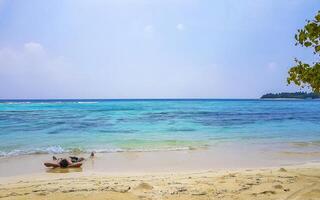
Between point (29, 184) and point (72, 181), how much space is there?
1203 millimetres

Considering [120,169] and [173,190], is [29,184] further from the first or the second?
[173,190]

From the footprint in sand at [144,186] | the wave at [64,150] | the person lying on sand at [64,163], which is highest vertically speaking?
the footprint in sand at [144,186]

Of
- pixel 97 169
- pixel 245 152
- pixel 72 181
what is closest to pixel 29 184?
pixel 72 181

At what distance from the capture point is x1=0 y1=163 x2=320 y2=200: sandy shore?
8.36 metres

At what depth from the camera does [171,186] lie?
30.4 ft

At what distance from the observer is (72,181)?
10.3 m

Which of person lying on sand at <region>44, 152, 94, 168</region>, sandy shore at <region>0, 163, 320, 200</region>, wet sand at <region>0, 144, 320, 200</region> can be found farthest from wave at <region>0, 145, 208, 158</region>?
sandy shore at <region>0, 163, 320, 200</region>

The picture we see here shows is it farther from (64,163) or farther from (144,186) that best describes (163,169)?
(64,163)

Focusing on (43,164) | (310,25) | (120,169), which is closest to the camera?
(310,25)

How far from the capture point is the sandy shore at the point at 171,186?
8.36 m

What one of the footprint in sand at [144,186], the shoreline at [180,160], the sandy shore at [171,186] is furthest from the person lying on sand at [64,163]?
the footprint in sand at [144,186]

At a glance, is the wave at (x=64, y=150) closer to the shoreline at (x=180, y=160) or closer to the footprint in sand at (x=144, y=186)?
the shoreline at (x=180, y=160)

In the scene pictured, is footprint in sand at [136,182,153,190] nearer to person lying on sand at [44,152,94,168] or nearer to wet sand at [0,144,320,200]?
wet sand at [0,144,320,200]

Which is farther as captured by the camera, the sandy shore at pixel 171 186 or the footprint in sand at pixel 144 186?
the footprint in sand at pixel 144 186
